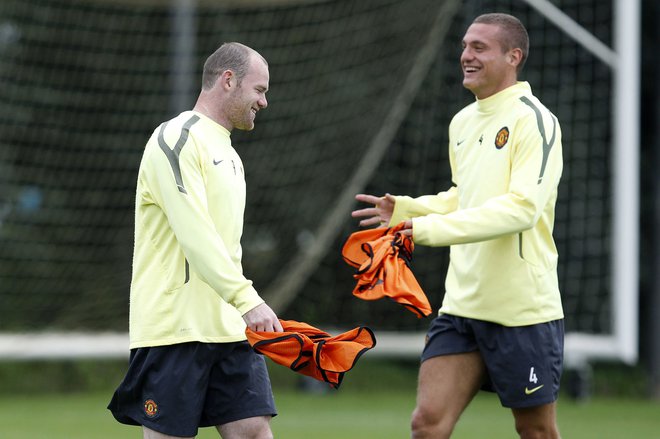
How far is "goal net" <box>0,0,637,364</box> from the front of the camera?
1088cm

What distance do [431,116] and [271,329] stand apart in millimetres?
6860

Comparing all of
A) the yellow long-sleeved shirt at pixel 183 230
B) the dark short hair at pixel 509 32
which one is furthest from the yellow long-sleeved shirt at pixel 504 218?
the yellow long-sleeved shirt at pixel 183 230

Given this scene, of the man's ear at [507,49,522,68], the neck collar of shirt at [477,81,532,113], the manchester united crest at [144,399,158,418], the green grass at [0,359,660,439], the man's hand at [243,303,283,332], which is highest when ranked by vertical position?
the man's ear at [507,49,522,68]

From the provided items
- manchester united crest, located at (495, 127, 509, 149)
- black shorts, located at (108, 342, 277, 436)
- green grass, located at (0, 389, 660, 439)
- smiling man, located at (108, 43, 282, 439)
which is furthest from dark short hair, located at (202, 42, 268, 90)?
green grass, located at (0, 389, 660, 439)

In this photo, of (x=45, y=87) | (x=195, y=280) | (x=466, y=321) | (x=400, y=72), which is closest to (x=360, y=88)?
(x=400, y=72)

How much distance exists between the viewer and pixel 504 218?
498 centimetres

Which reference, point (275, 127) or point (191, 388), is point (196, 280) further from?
point (275, 127)

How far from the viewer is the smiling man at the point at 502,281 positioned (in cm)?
520

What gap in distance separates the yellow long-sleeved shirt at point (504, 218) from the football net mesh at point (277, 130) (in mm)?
5260

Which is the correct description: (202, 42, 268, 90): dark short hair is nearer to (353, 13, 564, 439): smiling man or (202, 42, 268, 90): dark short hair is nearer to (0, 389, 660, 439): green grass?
(353, 13, 564, 439): smiling man

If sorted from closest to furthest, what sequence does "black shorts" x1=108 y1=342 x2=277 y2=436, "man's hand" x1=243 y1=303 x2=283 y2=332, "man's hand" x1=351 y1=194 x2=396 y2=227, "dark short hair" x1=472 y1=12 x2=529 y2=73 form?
"man's hand" x1=243 y1=303 x2=283 y2=332 < "black shorts" x1=108 y1=342 x2=277 y2=436 < "dark short hair" x1=472 y1=12 x2=529 y2=73 < "man's hand" x1=351 y1=194 x2=396 y2=227

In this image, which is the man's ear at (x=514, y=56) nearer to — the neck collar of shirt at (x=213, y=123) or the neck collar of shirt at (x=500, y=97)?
the neck collar of shirt at (x=500, y=97)

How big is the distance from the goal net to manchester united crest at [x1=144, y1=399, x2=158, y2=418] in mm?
6110

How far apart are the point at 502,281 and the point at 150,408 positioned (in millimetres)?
1496
